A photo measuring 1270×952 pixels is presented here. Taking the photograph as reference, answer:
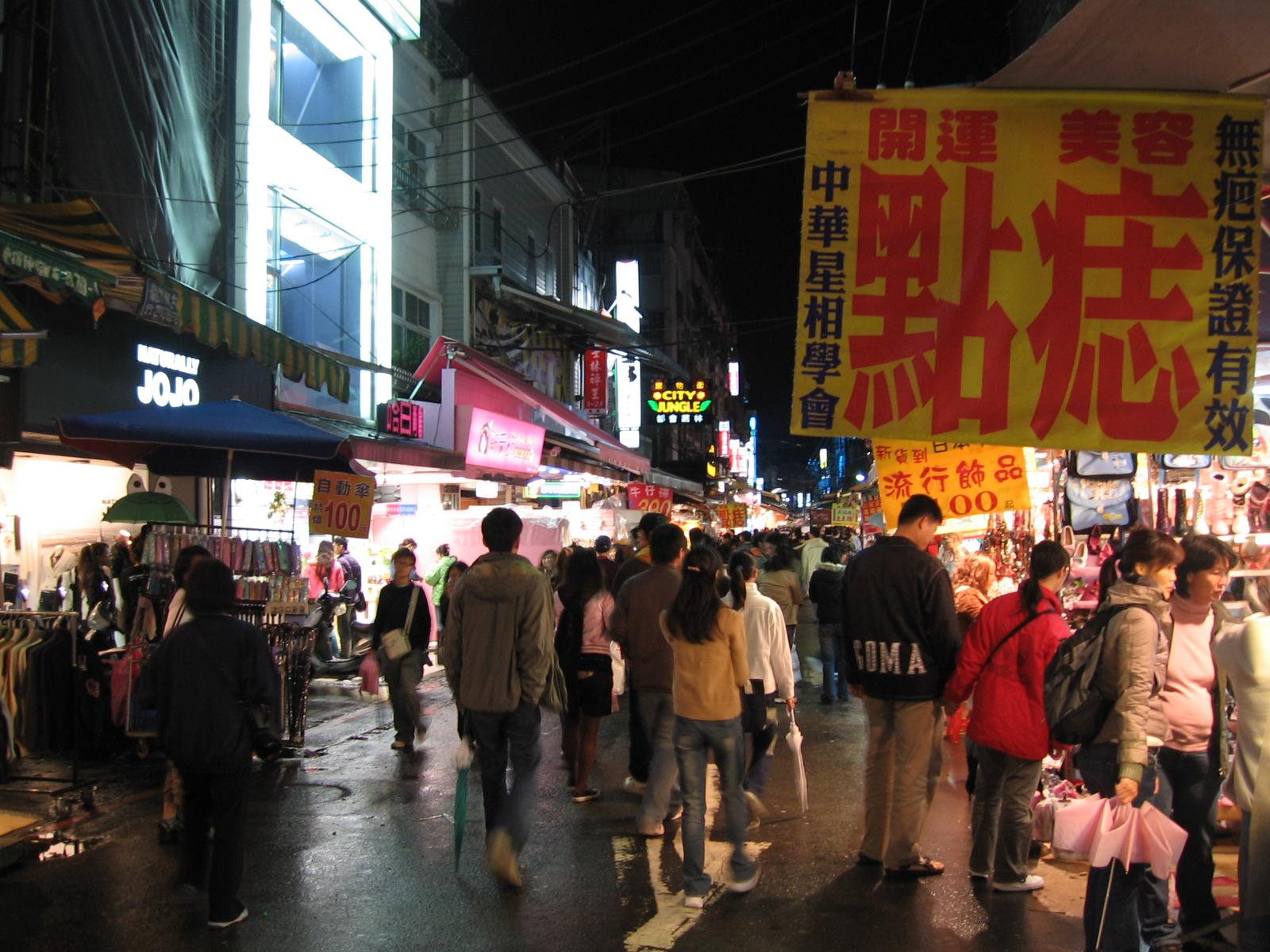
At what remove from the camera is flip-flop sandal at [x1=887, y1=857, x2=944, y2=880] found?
20.3ft

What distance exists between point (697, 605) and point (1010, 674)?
1.69 meters

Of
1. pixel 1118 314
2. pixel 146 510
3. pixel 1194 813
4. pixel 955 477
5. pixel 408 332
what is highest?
pixel 408 332

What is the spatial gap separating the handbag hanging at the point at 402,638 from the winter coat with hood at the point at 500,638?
3.72 meters

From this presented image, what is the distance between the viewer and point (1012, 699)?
5738 mm

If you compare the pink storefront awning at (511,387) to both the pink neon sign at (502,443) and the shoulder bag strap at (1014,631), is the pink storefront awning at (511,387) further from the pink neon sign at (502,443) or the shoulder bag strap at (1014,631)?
the shoulder bag strap at (1014,631)

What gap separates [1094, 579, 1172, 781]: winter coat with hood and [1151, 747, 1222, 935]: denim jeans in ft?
1.02

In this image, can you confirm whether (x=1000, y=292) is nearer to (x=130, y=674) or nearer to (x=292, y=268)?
(x=130, y=674)

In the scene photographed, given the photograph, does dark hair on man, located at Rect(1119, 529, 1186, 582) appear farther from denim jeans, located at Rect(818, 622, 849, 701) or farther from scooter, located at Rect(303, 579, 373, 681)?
scooter, located at Rect(303, 579, 373, 681)

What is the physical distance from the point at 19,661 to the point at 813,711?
801cm

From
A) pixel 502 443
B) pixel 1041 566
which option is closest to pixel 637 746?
pixel 1041 566

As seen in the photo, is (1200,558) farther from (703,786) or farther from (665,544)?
(665,544)

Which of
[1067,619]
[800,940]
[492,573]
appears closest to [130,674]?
[492,573]

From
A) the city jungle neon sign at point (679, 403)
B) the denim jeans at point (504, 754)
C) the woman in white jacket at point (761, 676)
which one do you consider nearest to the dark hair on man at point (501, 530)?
the denim jeans at point (504, 754)

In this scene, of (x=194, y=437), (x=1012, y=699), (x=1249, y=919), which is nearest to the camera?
(x=1249, y=919)
